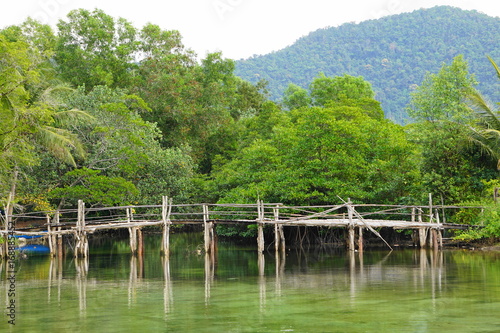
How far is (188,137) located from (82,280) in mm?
21026

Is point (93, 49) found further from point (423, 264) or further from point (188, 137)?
point (423, 264)

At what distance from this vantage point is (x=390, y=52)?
9488 centimetres

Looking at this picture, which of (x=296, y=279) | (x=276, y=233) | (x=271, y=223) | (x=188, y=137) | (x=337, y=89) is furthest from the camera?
(x=337, y=89)

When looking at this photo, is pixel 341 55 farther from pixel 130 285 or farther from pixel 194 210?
pixel 130 285

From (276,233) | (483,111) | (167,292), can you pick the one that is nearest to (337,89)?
(483,111)

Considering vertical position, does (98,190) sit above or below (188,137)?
below

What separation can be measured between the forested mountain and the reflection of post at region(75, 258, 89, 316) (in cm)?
5815

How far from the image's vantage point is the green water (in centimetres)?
960

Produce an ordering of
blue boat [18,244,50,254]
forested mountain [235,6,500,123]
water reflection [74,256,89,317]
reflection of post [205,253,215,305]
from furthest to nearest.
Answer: forested mountain [235,6,500,123], blue boat [18,244,50,254], reflection of post [205,253,215,305], water reflection [74,256,89,317]

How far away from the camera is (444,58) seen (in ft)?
287

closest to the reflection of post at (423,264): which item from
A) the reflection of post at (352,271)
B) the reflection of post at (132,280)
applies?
the reflection of post at (352,271)

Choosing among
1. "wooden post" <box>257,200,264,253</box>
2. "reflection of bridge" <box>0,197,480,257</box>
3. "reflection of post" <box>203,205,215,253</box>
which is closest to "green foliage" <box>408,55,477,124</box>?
"reflection of bridge" <box>0,197,480,257</box>

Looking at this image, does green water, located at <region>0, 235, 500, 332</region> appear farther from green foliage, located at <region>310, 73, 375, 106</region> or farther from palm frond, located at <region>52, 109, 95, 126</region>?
green foliage, located at <region>310, 73, 375, 106</region>

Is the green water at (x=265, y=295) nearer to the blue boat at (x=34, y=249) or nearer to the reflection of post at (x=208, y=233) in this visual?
the reflection of post at (x=208, y=233)
